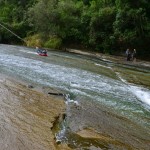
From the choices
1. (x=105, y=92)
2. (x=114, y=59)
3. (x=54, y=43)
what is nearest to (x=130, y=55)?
(x=114, y=59)

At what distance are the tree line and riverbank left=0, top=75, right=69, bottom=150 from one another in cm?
2671

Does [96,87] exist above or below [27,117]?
below

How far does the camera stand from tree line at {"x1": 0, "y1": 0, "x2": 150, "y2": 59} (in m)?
39.9

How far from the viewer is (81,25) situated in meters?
47.8

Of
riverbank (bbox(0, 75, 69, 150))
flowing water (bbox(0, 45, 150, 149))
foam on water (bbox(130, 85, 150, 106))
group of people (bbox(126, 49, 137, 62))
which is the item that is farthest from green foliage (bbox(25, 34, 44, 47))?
riverbank (bbox(0, 75, 69, 150))

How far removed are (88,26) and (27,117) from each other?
36798 millimetres

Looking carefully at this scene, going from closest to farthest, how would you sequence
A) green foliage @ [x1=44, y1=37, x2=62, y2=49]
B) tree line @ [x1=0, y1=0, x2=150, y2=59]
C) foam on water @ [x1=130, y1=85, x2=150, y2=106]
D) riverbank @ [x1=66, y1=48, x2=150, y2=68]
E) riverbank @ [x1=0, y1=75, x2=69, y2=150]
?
1. riverbank @ [x1=0, y1=75, x2=69, y2=150]
2. foam on water @ [x1=130, y1=85, x2=150, y2=106]
3. riverbank @ [x1=66, y1=48, x2=150, y2=68]
4. tree line @ [x1=0, y1=0, x2=150, y2=59]
5. green foliage @ [x1=44, y1=37, x2=62, y2=49]

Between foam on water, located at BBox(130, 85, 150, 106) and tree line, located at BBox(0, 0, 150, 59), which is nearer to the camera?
foam on water, located at BBox(130, 85, 150, 106)

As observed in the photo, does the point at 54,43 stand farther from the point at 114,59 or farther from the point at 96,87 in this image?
the point at 96,87

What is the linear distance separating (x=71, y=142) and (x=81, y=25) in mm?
39726

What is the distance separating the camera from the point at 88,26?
46531 mm

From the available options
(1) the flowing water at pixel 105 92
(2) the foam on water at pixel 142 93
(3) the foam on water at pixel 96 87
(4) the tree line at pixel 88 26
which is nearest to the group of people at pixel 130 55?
(4) the tree line at pixel 88 26

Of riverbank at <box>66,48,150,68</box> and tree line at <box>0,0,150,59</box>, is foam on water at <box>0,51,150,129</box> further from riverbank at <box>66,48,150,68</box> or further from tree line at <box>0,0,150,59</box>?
tree line at <box>0,0,150,59</box>

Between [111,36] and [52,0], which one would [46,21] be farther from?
[111,36]
